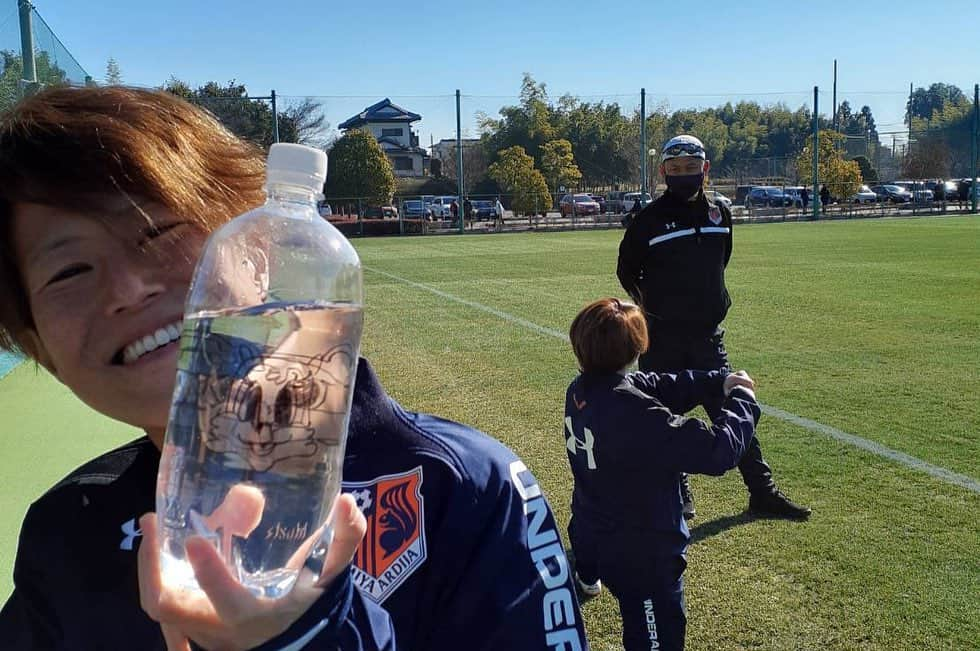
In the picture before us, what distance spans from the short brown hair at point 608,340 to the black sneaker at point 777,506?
6.11 feet

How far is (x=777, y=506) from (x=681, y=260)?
155 centimetres

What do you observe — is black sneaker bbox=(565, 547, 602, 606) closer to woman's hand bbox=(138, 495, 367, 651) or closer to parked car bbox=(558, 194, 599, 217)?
woman's hand bbox=(138, 495, 367, 651)

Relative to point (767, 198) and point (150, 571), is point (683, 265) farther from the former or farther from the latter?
point (767, 198)

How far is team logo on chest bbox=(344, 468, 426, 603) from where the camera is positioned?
1222 millimetres

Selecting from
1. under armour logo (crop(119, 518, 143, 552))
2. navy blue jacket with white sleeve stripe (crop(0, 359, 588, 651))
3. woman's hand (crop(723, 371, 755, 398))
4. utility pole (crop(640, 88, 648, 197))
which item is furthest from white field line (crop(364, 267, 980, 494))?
utility pole (crop(640, 88, 648, 197))

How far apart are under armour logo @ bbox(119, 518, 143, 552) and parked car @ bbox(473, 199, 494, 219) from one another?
48493mm

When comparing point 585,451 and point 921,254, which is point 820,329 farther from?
point 921,254

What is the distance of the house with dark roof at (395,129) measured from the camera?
80.7 meters

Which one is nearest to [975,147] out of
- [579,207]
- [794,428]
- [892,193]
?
[892,193]

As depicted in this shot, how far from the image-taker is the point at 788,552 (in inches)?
175

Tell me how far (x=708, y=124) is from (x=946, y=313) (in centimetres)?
7789

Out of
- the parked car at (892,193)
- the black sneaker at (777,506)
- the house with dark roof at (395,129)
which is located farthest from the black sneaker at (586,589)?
the house with dark roof at (395,129)

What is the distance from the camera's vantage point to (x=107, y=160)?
127 cm

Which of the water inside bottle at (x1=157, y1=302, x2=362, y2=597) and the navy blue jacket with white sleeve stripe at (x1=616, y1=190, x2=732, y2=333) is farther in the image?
the navy blue jacket with white sleeve stripe at (x1=616, y1=190, x2=732, y2=333)
